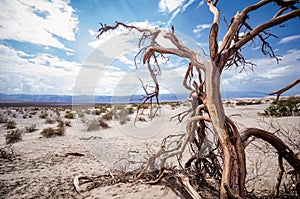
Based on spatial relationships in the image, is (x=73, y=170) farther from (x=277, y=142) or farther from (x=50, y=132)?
(x=50, y=132)

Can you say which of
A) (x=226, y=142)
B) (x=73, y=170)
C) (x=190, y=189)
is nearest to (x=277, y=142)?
(x=226, y=142)

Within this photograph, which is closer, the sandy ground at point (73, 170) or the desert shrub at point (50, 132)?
the sandy ground at point (73, 170)

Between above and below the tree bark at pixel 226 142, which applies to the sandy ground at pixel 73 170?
below

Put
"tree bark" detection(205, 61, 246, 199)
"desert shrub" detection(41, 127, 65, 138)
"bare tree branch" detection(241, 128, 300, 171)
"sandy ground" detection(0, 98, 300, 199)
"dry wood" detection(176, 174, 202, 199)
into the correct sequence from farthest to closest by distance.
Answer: "desert shrub" detection(41, 127, 65, 138) < "sandy ground" detection(0, 98, 300, 199) < "bare tree branch" detection(241, 128, 300, 171) < "dry wood" detection(176, 174, 202, 199) < "tree bark" detection(205, 61, 246, 199)

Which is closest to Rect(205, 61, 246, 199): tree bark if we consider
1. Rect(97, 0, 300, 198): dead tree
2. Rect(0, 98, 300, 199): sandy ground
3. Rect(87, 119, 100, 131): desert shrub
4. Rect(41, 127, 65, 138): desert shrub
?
Rect(97, 0, 300, 198): dead tree

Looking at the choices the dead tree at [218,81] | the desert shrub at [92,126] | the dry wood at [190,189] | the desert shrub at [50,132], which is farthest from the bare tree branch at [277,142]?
the desert shrub at [92,126]

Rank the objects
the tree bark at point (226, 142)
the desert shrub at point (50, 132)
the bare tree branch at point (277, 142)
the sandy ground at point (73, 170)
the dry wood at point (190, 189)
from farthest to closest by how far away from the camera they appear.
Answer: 1. the desert shrub at point (50, 132)
2. the sandy ground at point (73, 170)
3. the bare tree branch at point (277, 142)
4. the dry wood at point (190, 189)
5. the tree bark at point (226, 142)

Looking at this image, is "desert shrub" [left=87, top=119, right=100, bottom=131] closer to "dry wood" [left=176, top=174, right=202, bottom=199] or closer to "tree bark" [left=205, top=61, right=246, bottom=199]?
"dry wood" [left=176, top=174, right=202, bottom=199]

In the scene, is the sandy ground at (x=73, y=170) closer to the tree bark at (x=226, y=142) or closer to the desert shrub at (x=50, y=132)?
the tree bark at (x=226, y=142)

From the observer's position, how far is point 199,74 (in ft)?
9.68

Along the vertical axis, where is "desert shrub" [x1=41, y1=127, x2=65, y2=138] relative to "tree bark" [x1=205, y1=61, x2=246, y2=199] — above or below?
below

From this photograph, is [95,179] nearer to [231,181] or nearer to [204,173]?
[204,173]

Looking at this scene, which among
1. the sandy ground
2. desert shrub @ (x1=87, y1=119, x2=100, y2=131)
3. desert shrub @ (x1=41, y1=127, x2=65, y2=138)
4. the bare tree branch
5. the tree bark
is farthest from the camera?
desert shrub @ (x1=87, y1=119, x2=100, y2=131)

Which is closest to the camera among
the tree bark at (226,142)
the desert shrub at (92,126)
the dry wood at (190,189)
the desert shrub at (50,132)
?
the tree bark at (226,142)
